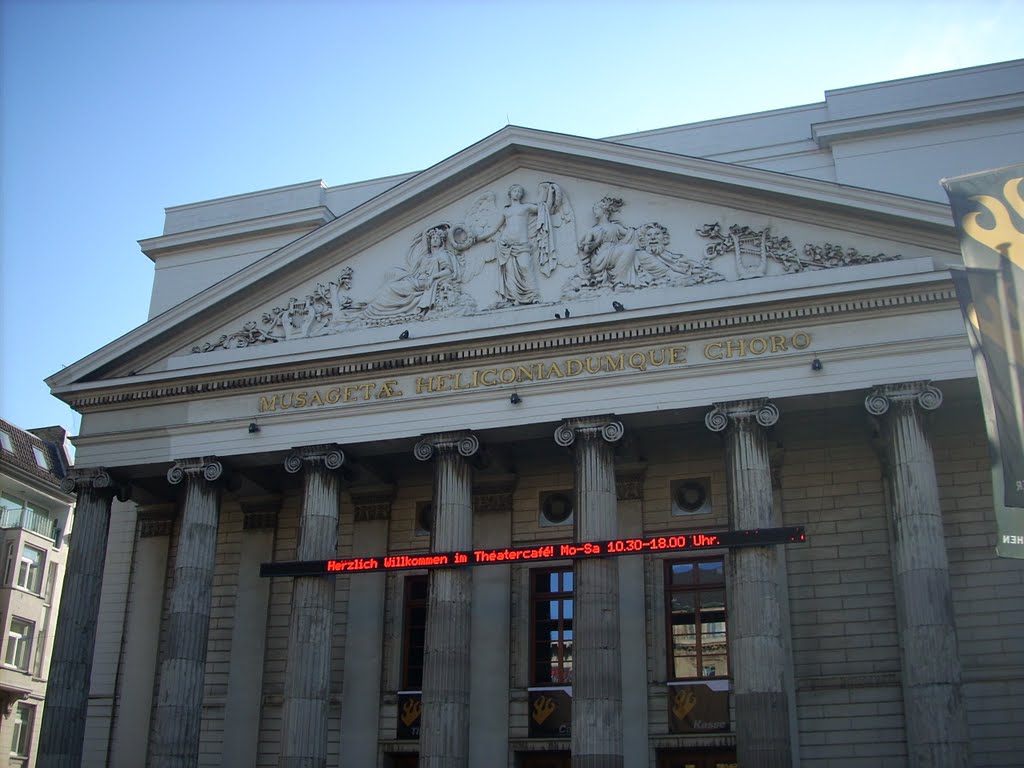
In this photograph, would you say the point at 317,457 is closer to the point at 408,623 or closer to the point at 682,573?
the point at 408,623

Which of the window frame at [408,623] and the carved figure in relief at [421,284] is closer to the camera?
the carved figure in relief at [421,284]

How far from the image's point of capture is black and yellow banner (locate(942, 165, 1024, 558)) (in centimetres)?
1445

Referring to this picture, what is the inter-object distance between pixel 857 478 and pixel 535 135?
32.1ft

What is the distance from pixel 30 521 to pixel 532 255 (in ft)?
89.8

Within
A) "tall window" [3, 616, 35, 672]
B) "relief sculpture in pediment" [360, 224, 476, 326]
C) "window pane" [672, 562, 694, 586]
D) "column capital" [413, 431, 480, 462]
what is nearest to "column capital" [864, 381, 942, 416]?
"window pane" [672, 562, 694, 586]

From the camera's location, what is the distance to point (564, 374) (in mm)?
23156

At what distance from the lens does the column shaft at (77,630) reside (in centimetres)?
2353

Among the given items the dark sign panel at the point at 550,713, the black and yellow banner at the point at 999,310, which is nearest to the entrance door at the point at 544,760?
the dark sign panel at the point at 550,713

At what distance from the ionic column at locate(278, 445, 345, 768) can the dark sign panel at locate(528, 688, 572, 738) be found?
4270mm

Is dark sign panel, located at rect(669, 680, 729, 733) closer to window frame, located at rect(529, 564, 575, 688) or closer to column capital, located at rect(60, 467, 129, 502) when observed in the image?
window frame, located at rect(529, 564, 575, 688)

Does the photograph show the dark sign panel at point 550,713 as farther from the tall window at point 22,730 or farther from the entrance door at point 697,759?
the tall window at point 22,730

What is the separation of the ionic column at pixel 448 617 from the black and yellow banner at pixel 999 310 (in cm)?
1080

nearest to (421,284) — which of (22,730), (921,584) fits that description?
(921,584)

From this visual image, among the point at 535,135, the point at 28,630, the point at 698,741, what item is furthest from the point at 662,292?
the point at 28,630
